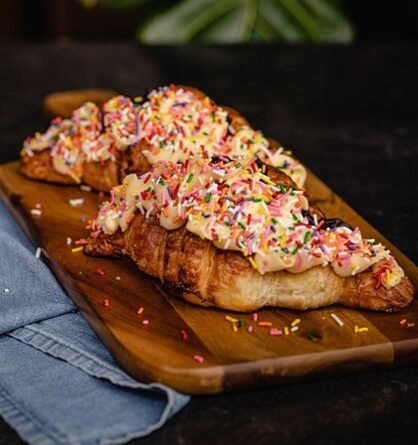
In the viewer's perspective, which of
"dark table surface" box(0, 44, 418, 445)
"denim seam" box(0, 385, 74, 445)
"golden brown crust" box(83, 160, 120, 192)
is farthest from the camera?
"dark table surface" box(0, 44, 418, 445)

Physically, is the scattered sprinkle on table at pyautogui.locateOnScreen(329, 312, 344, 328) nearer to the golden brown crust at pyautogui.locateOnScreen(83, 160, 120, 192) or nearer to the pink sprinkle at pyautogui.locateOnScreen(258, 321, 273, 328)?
the pink sprinkle at pyautogui.locateOnScreen(258, 321, 273, 328)

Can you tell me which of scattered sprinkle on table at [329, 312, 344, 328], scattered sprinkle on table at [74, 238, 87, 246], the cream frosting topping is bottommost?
scattered sprinkle on table at [74, 238, 87, 246]

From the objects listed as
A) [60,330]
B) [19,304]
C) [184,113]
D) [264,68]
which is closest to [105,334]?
[60,330]

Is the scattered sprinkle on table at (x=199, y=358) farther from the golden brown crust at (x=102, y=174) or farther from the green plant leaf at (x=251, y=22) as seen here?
the green plant leaf at (x=251, y=22)

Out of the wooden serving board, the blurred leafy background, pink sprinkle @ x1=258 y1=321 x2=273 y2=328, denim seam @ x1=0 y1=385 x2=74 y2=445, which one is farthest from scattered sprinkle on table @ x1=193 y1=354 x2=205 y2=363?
the blurred leafy background

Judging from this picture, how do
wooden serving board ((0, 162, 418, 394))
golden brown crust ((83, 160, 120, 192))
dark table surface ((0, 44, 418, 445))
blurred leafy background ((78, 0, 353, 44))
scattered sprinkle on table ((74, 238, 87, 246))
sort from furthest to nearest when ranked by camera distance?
blurred leafy background ((78, 0, 353, 44)) < dark table surface ((0, 44, 418, 445)) < golden brown crust ((83, 160, 120, 192)) < scattered sprinkle on table ((74, 238, 87, 246)) < wooden serving board ((0, 162, 418, 394))

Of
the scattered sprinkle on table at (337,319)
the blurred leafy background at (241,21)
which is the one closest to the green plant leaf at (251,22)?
the blurred leafy background at (241,21)

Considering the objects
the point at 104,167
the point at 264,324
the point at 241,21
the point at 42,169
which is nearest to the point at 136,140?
the point at 104,167
